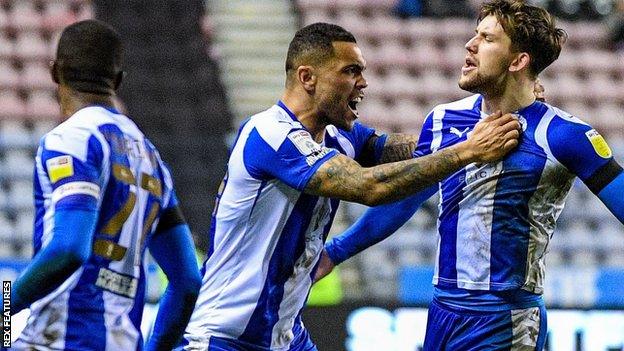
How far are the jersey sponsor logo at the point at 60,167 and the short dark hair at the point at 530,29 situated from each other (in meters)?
1.78

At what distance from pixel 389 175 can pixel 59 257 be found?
1.28 meters

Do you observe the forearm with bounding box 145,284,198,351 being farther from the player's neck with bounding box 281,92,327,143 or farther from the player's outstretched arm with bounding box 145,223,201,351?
the player's neck with bounding box 281,92,327,143

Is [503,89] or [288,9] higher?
[288,9]

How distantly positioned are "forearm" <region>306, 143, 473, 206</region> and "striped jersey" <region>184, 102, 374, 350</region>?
10cm

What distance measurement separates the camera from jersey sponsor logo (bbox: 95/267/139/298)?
352 centimetres

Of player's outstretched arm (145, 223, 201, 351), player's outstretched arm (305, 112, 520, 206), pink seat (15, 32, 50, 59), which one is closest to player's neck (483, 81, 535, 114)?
player's outstretched arm (305, 112, 520, 206)

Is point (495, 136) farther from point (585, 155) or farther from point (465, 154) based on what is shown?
point (585, 155)

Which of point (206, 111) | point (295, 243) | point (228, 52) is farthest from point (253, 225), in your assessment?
point (228, 52)

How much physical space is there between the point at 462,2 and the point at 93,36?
9402 millimetres

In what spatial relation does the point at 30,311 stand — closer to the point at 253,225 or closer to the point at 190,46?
the point at 253,225

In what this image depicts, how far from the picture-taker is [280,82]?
Result: 12.0 m

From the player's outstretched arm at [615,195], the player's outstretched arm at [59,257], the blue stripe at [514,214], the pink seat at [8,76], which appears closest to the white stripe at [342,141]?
the blue stripe at [514,214]

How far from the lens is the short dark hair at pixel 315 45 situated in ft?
14.5

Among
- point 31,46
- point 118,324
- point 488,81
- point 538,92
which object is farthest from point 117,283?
point 31,46
